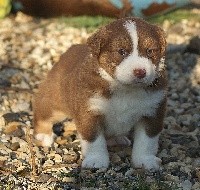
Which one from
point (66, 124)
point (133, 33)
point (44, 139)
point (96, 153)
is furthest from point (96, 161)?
point (66, 124)

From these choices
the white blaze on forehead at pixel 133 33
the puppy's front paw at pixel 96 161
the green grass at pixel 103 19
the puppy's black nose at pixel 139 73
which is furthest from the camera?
the green grass at pixel 103 19

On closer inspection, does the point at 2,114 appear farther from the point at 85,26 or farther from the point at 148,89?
the point at 85,26

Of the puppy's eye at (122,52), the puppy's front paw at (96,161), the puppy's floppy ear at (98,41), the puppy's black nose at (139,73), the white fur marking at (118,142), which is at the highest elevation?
the puppy's floppy ear at (98,41)

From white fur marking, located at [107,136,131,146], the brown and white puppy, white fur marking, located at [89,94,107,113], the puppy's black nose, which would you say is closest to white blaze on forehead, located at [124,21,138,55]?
the brown and white puppy

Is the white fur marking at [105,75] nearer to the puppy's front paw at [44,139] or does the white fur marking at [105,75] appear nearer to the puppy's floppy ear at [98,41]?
the puppy's floppy ear at [98,41]

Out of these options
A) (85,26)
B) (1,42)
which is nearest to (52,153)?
(1,42)

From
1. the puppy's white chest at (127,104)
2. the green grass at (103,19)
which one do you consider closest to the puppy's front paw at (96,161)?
the puppy's white chest at (127,104)

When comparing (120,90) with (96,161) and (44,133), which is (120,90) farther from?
(44,133)
